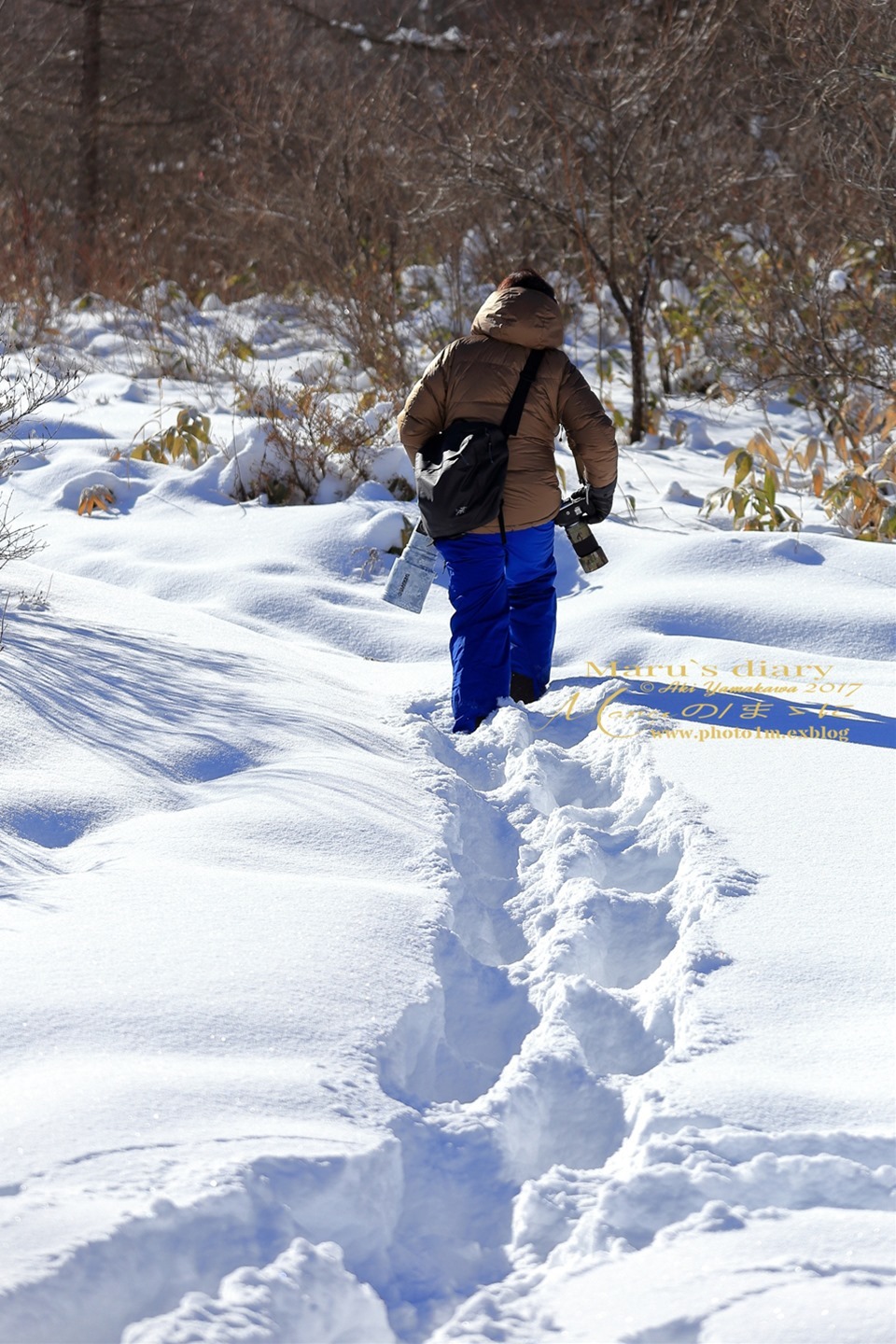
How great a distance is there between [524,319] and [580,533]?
740 mm

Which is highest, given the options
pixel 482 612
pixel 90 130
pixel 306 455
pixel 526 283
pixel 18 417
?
pixel 90 130

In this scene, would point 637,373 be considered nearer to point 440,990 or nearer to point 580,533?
point 580,533

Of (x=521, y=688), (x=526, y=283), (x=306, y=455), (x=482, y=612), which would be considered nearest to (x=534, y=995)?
(x=482, y=612)

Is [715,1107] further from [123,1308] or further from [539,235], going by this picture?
[539,235]

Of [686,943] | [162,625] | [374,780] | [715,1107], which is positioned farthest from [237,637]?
[715,1107]

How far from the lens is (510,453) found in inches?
163

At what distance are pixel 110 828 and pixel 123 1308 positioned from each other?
149 cm

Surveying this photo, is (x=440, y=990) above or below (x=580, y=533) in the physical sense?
below

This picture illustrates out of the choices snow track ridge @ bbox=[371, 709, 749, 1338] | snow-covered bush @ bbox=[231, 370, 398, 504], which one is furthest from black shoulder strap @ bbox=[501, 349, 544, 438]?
snow-covered bush @ bbox=[231, 370, 398, 504]

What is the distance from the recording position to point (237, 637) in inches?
192

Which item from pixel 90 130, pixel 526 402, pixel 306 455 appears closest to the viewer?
pixel 526 402

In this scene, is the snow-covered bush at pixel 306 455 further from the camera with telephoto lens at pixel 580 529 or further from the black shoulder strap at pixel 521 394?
the black shoulder strap at pixel 521 394

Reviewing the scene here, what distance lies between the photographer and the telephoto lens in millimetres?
4309

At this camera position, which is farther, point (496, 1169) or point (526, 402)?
point (526, 402)
